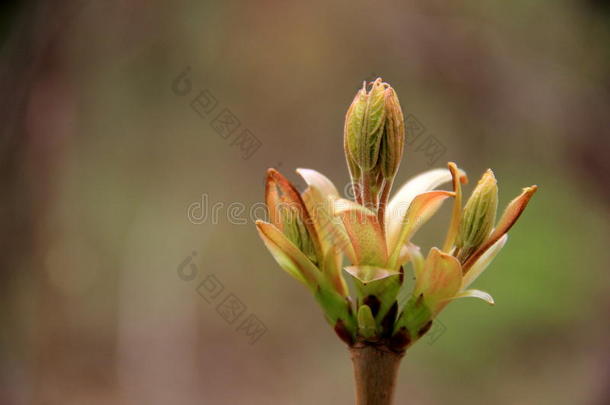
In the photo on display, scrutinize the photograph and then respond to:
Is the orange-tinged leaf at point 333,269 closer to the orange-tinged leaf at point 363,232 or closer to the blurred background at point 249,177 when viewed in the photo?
the orange-tinged leaf at point 363,232

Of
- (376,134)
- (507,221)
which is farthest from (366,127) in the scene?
(507,221)

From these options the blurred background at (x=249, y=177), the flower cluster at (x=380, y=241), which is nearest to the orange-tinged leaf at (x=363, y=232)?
the flower cluster at (x=380, y=241)

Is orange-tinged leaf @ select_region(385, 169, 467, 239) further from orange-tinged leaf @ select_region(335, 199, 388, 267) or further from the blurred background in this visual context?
the blurred background

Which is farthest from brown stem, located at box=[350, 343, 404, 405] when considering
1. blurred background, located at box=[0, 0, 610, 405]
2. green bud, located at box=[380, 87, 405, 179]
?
blurred background, located at box=[0, 0, 610, 405]

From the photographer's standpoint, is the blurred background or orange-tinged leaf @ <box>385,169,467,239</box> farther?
the blurred background

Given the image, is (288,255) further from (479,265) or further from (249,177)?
(249,177)

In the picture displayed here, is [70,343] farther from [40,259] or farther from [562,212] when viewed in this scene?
[562,212]
